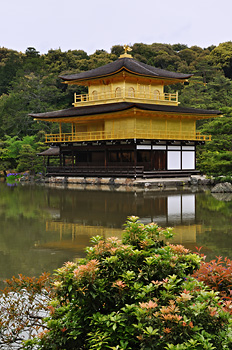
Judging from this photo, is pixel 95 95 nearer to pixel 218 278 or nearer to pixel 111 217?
pixel 111 217

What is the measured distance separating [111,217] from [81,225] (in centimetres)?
193

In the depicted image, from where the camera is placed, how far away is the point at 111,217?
15.9 metres

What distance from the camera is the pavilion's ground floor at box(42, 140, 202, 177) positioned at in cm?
3581

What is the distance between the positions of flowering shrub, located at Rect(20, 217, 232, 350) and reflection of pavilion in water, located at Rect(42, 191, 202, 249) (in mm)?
6291

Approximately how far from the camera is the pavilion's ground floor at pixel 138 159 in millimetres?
35812

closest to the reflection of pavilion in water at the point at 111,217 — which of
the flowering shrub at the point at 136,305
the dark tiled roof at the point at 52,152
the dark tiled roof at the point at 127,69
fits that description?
the flowering shrub at the point at 136,305

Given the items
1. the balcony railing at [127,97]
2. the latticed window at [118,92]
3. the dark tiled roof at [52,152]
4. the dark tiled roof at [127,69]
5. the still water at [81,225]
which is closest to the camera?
the still water at [81,225]

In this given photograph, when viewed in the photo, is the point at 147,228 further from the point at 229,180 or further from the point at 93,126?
the point at 93,126

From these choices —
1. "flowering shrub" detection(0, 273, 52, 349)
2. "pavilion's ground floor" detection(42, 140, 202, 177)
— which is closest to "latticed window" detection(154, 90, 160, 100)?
"pavilion's ground floor" detection(42, 140, 202, 177)

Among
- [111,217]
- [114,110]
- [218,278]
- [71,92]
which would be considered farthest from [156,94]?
[218,278]

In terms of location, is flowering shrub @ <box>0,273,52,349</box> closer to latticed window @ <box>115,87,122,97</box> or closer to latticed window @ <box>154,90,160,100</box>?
latticed window @ <box>115,87,122,97</box>

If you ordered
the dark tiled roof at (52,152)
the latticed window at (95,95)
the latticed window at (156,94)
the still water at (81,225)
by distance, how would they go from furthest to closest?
the dark tiled roof at (52,152) < the latticed window at (95,95) < the latticed window at (156,94) < the still water at (81,225)

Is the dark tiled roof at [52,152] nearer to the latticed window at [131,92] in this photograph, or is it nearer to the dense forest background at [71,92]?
the dense forest background at [71,92]

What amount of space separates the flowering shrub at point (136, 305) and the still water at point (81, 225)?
3.89 meters
